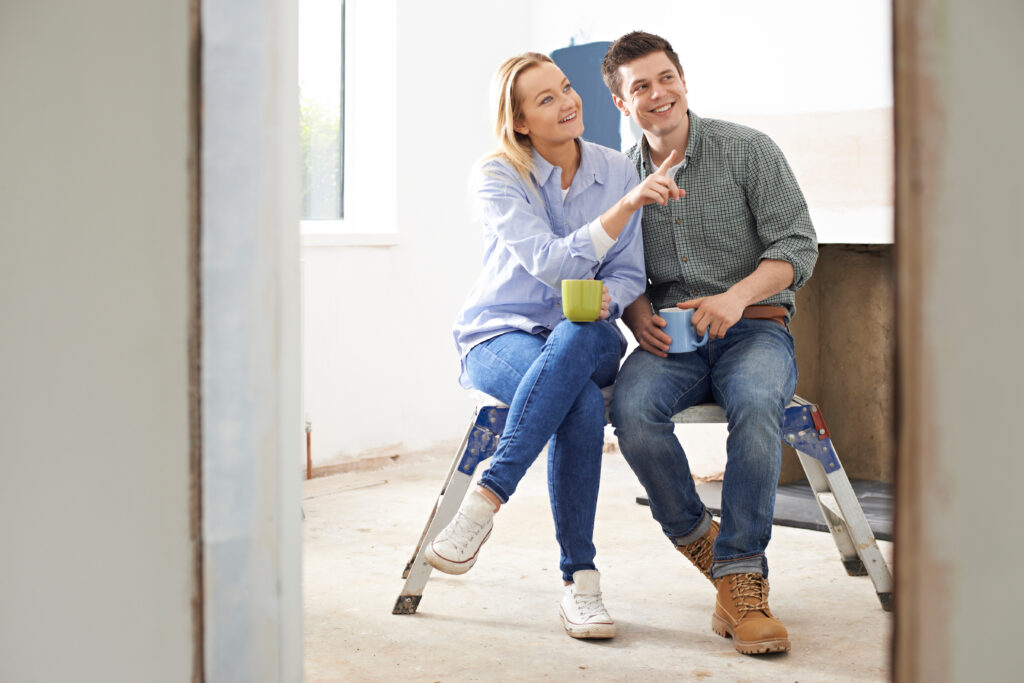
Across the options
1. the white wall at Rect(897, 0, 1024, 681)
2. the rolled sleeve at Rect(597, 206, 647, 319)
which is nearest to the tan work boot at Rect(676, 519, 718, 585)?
the rolled sleeve at Rect(597, 206, 647, 319)

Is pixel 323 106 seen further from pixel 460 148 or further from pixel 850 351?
pixel 850 351

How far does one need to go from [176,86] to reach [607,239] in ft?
3.56

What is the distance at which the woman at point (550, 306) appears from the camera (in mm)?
1887

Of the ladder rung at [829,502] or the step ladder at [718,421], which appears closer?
the step ladder at [718,421]

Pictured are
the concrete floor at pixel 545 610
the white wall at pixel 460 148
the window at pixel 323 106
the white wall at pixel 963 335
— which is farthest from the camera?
the window at pixel 323 106

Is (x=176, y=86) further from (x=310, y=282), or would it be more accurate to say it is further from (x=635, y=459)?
(x=310, y=282)

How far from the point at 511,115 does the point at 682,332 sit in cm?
57

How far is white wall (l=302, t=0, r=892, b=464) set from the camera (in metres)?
2.95

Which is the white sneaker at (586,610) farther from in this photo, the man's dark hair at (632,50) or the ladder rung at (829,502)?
the man's dark hair at (632,50)

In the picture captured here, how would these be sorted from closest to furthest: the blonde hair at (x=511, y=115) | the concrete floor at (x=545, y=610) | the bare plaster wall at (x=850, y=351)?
the concrete floor at (x=545, y=610), the blonde hair at (x=511, y=115), the bare plaster wall at (x=850, y=351)

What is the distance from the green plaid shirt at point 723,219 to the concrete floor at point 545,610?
622 millimetres

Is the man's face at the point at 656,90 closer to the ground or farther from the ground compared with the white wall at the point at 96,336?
farther from the ground

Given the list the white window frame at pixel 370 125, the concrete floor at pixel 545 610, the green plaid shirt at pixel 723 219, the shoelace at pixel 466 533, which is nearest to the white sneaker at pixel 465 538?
the shoelace at pixel 466 533

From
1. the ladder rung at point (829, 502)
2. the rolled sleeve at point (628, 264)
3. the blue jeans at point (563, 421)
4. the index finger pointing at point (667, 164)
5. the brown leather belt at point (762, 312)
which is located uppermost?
the index finger pointing at point (667, 164)
